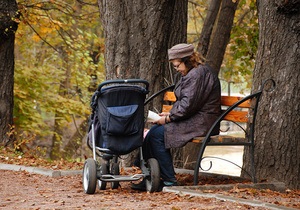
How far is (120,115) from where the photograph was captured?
7254 mm

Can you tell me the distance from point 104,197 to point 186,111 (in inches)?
51.5

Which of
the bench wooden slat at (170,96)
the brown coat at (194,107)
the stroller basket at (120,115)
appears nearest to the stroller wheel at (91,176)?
the stroller basket at (120,115)

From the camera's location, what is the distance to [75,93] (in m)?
23.1

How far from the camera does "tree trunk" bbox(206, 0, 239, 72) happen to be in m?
14.5

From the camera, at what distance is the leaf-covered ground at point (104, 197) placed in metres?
6.36

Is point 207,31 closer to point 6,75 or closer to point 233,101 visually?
point 6,75

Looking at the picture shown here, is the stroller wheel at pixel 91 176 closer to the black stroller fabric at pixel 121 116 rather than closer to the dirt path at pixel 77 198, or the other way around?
the dirt path at pixel 77 198

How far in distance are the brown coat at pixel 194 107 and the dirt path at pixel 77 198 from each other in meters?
0.73

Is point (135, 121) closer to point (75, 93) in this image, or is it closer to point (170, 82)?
point (170, 82)

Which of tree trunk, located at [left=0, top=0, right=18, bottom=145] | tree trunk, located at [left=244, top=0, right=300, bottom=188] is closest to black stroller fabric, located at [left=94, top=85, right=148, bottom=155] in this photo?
tree trunk, located at [left=244, top=0, right=300, bottom=188]

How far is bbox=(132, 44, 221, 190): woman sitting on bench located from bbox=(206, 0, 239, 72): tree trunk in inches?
271

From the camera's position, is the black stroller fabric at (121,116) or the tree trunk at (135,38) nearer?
the black stroller fabric at (121,116)

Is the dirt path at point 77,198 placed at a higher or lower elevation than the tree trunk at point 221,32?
lower

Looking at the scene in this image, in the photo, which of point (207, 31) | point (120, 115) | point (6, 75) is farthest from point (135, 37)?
point (207, 31)
